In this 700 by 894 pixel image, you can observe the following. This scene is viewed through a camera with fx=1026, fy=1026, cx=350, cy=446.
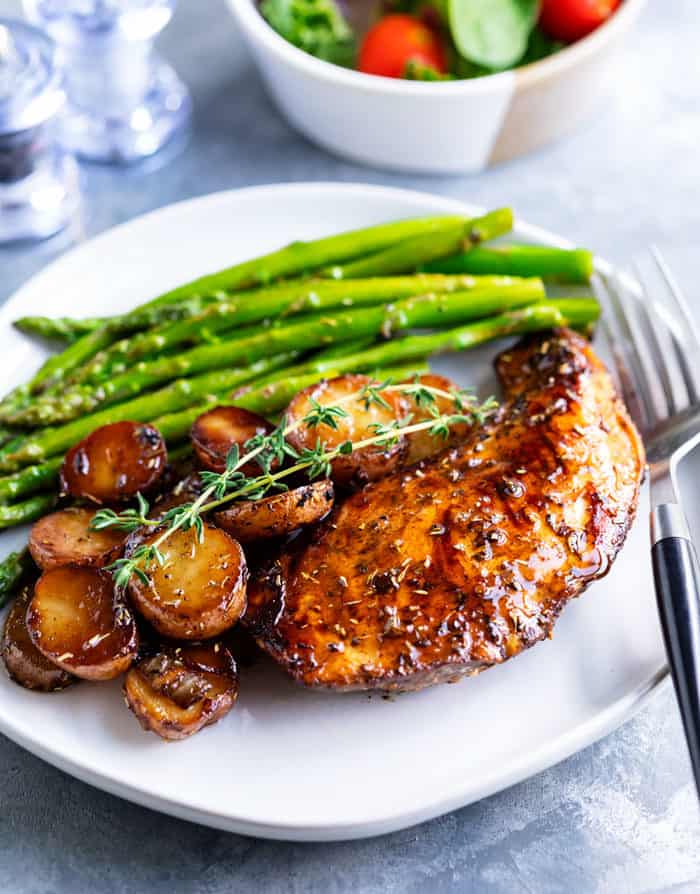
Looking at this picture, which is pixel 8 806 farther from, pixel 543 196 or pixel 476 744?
pixel 543 196

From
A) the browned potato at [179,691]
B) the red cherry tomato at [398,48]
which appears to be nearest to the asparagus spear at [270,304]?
the browned potato at [179,691]

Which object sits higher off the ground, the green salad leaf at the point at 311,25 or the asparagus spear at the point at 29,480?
the green salad leaf at the point at 311,25

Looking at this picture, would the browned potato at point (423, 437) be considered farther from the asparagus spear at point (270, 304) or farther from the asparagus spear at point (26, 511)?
the asparagus spear at point (26, 511)

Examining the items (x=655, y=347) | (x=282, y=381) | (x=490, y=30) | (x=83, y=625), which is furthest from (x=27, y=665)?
(x=490, y=30)

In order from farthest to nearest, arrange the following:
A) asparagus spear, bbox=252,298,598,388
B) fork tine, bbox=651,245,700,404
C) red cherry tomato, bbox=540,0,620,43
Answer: red cherry tomato, bbox=540,0,620,43 → asparagus spear, bbox=252,298,598,388 → fork tine, bbox=651,245,700,404

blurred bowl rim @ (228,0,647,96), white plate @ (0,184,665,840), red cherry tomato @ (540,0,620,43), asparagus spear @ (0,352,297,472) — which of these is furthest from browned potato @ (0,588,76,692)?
red cherry tomato @ (540,0,620,43)

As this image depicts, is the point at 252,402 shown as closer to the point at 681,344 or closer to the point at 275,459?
the point at 275,459

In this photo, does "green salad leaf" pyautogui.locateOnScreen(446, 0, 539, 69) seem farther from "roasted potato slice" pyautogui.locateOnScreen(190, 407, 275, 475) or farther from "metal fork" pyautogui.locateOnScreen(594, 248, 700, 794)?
"roasted potato slice" pyautogui.locateOnScreen(190, 407, 275, 475)
